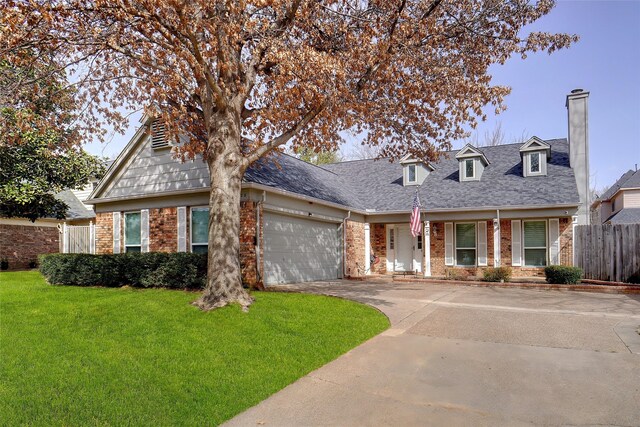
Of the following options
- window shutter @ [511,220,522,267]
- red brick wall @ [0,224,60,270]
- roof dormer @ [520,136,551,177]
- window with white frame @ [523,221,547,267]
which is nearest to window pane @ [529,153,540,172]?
roof dormer @ [520,136,551,177]

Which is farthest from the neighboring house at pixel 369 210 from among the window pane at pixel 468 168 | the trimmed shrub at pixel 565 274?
the trimmed shrub at pixel 565 274

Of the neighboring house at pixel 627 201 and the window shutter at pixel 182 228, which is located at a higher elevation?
the neighboring house at pixel 627 201

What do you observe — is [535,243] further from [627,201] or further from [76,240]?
[627,201]

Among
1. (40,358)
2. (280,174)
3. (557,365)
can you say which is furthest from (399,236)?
(40,358)

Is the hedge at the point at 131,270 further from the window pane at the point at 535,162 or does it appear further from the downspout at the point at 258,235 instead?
the window pane at the point at 535,162

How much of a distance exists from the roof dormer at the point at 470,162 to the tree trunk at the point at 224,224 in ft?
42.8

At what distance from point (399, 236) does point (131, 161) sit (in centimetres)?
1160

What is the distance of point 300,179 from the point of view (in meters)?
16.3

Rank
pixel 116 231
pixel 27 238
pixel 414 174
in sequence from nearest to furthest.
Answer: pixel 116 231, pixel 414 174, pixel 27 238

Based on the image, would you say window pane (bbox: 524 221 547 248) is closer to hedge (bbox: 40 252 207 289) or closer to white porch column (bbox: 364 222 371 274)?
white porch column (bbox: 364 222 371 274)

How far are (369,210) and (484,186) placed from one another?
511 cm

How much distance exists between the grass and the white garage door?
378 cm

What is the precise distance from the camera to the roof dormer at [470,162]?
1892cm

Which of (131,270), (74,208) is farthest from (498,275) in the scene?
(74,208)
